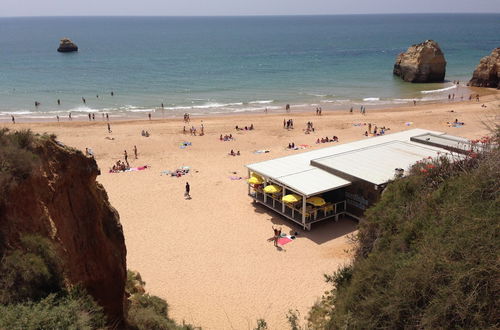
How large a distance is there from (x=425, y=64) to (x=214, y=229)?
5180cm

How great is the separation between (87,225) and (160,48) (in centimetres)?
10347

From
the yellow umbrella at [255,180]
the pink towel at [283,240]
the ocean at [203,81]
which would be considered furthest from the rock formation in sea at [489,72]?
the pink towel at [283,240]

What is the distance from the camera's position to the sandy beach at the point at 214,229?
1341cm

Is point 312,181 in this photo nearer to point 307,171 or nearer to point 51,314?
point 307,171

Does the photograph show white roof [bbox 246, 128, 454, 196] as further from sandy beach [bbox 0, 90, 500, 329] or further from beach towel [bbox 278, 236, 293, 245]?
beach towel [bbox 278, 236, 293, 245]

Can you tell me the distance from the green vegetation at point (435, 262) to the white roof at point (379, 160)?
717 cm

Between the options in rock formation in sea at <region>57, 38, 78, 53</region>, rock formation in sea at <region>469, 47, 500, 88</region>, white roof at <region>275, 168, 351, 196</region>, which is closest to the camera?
white roof at <region>275, 168, 351, 196</region>

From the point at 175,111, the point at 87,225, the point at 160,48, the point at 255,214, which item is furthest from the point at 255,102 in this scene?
the point at 160,48

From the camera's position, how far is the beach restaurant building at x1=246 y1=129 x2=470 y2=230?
17.9m

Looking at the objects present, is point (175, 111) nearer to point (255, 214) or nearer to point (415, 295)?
point (255, 214)

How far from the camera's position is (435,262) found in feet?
24.2

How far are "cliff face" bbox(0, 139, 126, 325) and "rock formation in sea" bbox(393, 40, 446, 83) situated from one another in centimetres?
5874

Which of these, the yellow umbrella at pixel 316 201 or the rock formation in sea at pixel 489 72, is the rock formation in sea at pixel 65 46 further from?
the yellow umbrella at pixel 316 201

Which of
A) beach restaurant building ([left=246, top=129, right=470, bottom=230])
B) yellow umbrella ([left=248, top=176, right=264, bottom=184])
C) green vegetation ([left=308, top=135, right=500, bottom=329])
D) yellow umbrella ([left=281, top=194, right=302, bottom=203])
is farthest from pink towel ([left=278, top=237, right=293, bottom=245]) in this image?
green vegetation ([left=308, top=135, right=500, bottom=329])
